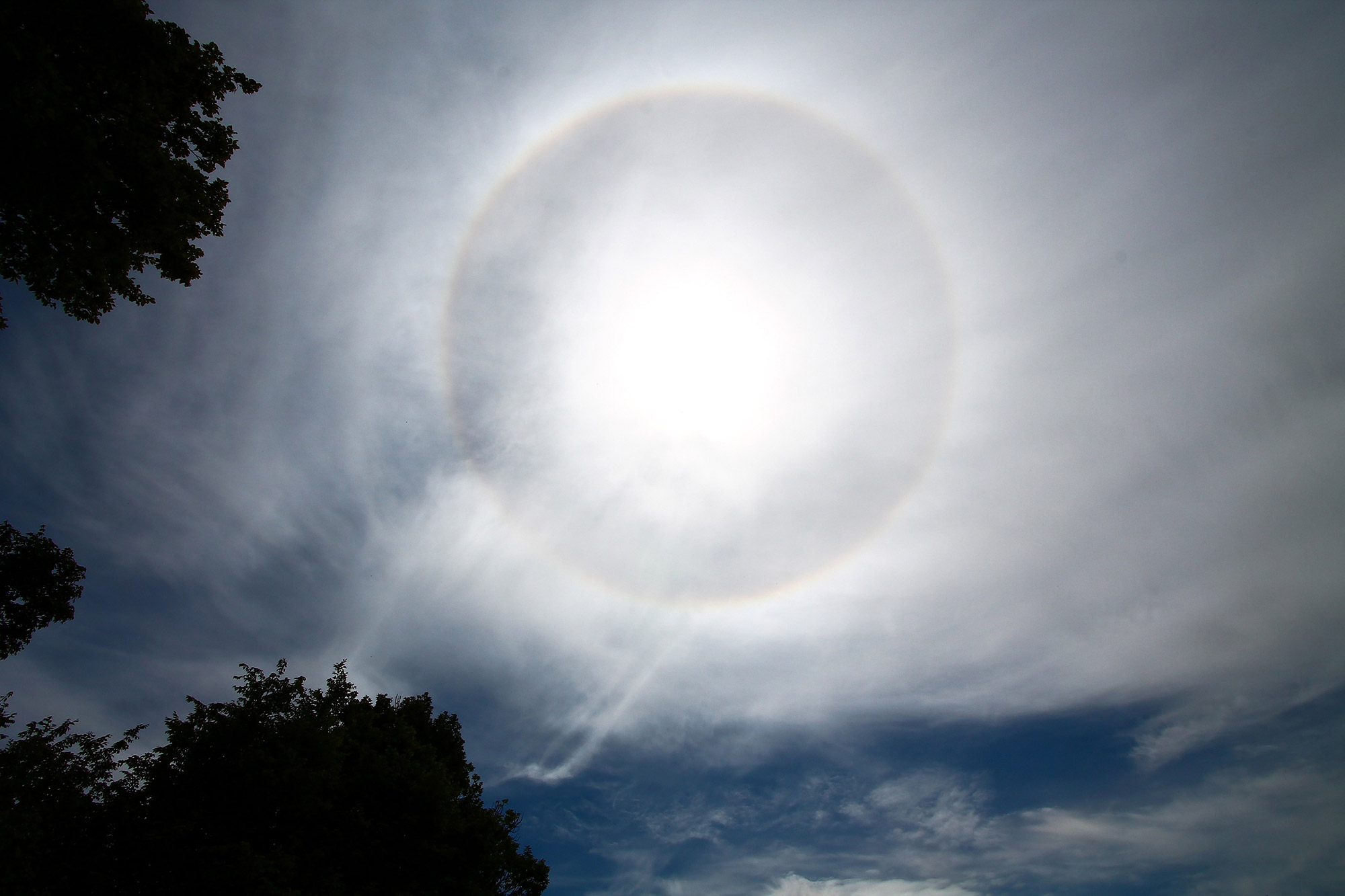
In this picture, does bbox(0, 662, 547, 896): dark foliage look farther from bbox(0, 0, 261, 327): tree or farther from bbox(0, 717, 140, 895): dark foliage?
bbox(0, 0, 261, 327): tree

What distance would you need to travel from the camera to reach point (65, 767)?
917 inches

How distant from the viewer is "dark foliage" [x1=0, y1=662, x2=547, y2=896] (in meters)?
21.1

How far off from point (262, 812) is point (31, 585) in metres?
12.5

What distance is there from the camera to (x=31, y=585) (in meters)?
18.1

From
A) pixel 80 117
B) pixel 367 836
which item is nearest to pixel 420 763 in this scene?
pixel 367 836

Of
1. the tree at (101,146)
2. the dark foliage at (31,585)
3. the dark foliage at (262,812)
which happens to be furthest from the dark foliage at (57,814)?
the tree at (101,146)

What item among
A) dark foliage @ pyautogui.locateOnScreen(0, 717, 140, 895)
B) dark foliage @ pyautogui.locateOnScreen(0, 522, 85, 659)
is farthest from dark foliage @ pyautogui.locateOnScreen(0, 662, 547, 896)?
dark foliage @ pyautogui.locateOnScreen(0, 522, 85, 659)

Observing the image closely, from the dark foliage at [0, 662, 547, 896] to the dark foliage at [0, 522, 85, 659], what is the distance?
19.0ft

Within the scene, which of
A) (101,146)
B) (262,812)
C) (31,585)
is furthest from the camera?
(262,812)

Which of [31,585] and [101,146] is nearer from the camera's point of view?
[101,146]

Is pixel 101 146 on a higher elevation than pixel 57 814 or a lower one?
higher

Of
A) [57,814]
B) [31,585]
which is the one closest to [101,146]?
[31,585]

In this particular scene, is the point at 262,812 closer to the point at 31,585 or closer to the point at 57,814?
the point at 57,814

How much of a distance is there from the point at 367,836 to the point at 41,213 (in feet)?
89.2
